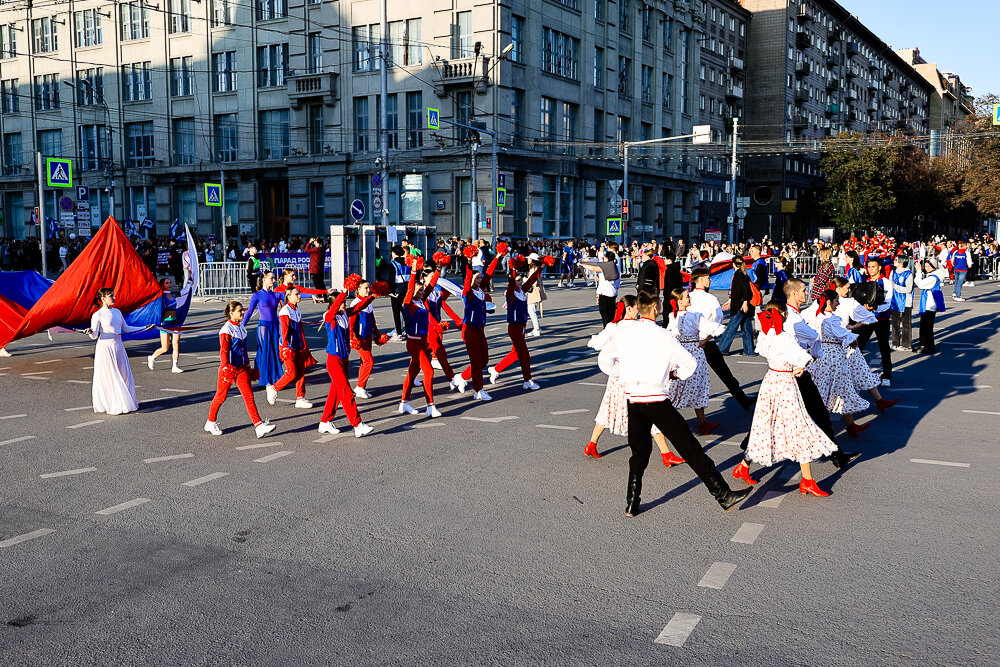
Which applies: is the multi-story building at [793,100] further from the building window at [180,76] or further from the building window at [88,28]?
the building window at [88,28]

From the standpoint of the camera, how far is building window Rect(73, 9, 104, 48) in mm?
51312

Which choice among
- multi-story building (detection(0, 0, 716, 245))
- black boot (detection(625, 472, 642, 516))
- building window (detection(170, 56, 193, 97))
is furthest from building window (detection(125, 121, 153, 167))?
black boot (detection(625, 472, 642, 516))

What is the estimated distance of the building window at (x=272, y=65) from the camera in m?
46.0

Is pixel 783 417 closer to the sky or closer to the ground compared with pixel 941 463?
closer to the sky

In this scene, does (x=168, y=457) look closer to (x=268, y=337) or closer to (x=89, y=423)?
(x=89, y=423)

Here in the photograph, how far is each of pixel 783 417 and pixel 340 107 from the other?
40206mm

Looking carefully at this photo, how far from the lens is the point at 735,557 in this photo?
5.74 metres

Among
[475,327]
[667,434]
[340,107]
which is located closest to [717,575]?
[667,434]

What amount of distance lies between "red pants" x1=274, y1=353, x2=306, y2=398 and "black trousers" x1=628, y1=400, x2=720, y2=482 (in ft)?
17.6

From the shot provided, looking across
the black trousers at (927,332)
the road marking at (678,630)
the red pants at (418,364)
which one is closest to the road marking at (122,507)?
the red pants at (418,364)

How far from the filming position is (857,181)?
64.2 metres

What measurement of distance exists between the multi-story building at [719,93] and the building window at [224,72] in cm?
2878

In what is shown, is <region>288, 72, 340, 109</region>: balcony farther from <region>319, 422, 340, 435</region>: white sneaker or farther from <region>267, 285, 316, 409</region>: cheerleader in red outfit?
<region>319, 422, 340, 435</region>: white sneaker

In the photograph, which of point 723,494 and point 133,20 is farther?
point 133,20
